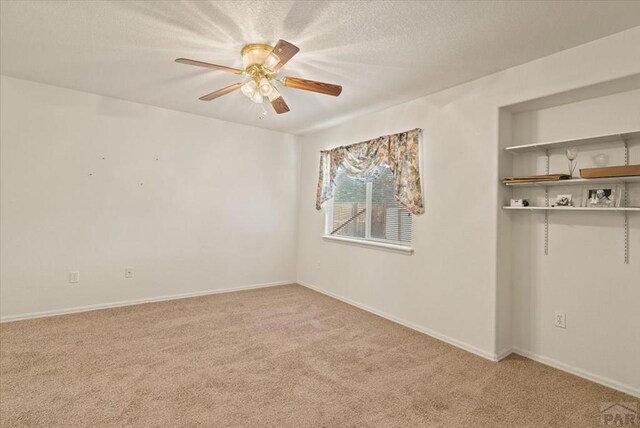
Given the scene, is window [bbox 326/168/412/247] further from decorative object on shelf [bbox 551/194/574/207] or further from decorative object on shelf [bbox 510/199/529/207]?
decorative object on shelf [bbox 551/194/574/207]

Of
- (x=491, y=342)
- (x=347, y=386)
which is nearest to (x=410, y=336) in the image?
(x=491, y=342)

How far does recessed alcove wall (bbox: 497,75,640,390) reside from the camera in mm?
2225

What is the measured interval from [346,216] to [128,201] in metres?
2.80

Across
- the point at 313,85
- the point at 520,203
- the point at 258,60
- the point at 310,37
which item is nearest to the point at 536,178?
the point at 520,203

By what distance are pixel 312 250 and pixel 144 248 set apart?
2302 millimetres

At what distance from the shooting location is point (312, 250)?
16.2 ft

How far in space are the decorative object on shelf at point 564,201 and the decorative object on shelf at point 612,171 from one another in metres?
0.25

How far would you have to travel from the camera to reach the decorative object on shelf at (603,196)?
2.24m

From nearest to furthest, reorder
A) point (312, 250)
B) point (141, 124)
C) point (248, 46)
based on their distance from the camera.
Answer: point (248, 46) → point (141, 124) → point (312, 250)

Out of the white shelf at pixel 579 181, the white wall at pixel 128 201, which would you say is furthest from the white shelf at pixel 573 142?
the white wall at pixel 128 201

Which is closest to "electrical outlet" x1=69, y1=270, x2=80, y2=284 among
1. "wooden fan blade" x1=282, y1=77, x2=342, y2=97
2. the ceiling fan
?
the ceiling fan

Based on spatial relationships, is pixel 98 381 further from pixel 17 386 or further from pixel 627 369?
pixel 627 369

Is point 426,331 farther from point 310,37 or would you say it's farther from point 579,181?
point 310,37

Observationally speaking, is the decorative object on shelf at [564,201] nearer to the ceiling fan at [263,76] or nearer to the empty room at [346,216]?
the empty room at [346,216]
